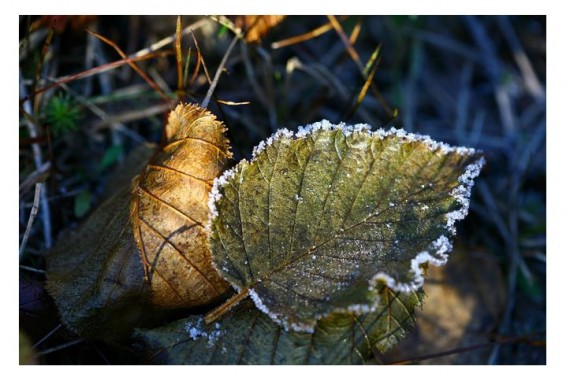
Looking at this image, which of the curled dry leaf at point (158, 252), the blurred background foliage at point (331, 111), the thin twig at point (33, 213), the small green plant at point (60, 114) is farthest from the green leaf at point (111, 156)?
the curled dry leaf at point (158, 252)

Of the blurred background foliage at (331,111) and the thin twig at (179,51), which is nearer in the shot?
the thin twig at (179,51)

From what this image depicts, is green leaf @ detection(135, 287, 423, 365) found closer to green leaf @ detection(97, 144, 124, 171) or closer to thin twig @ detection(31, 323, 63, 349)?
thin twig @ detection(31, 323, 63, 349)

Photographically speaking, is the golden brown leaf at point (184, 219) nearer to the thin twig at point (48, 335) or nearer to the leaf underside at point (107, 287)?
the leaf underside at point (107, 287)

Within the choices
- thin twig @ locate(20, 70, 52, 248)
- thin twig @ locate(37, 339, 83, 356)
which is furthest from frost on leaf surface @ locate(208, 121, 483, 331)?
thin twig @ locate(20, 70, 52, 248)

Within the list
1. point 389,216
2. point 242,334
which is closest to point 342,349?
point 242,334

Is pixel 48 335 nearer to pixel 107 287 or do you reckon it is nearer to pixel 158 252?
pixel 107 287

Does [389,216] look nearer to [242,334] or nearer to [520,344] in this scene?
[242,334]
